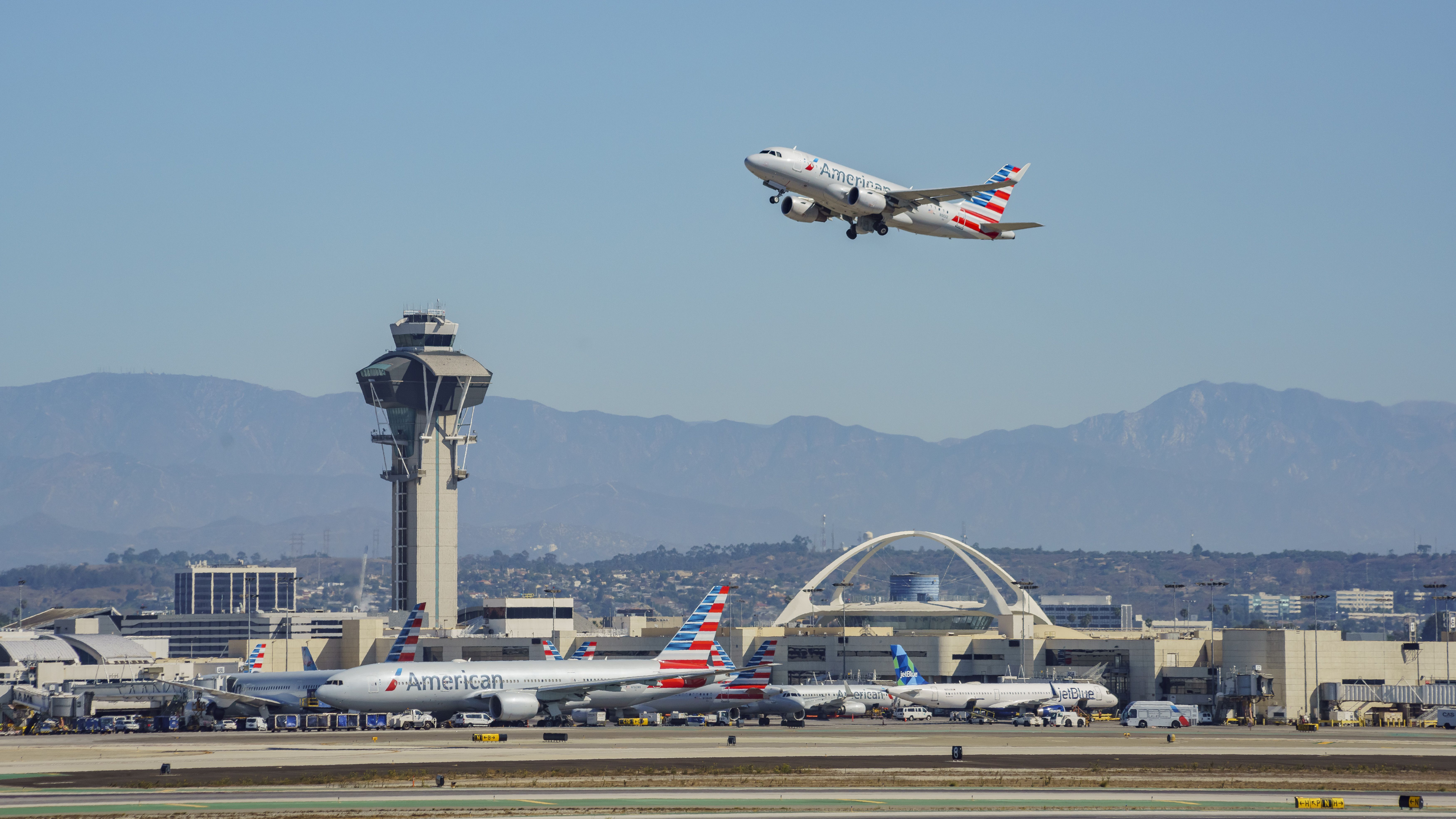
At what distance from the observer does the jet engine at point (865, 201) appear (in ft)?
272

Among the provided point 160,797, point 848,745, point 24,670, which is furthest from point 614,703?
point 24,670

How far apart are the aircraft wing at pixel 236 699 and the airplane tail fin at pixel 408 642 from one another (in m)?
15.6

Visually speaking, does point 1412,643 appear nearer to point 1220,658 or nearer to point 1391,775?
point 1220,658

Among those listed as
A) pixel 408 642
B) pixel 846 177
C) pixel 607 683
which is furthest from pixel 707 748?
pixel 408 642

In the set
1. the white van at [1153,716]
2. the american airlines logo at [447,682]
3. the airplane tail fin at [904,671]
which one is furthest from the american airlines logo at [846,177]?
the airplane tail fin at [904,671]

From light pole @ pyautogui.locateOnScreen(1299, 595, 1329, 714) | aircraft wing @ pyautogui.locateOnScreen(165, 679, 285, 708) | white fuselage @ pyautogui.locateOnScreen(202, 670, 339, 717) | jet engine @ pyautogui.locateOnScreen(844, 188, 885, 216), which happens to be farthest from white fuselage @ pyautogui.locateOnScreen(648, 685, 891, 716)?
light pole @ pyautogui.locateOnScreen(1299, 595, 1329, 714)

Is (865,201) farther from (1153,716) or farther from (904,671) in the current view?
(904,671)

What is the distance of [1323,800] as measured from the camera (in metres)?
61.8

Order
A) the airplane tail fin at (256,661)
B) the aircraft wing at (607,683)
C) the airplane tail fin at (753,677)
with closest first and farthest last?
the aircraft wing at (607,683) < the airplane tail fin at (753,677) < the airplane tail fin at (256,661)

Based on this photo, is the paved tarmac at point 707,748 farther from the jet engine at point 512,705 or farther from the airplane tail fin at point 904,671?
the airplane tail fin at point 904,671

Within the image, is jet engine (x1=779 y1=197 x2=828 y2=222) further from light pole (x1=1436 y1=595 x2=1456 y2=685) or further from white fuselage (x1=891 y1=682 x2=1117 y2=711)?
light pole (x1=1436 y1=595 x2=1456 y2=685)

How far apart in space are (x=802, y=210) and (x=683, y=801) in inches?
1352

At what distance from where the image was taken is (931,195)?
8450cm

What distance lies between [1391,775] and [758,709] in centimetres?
5990
